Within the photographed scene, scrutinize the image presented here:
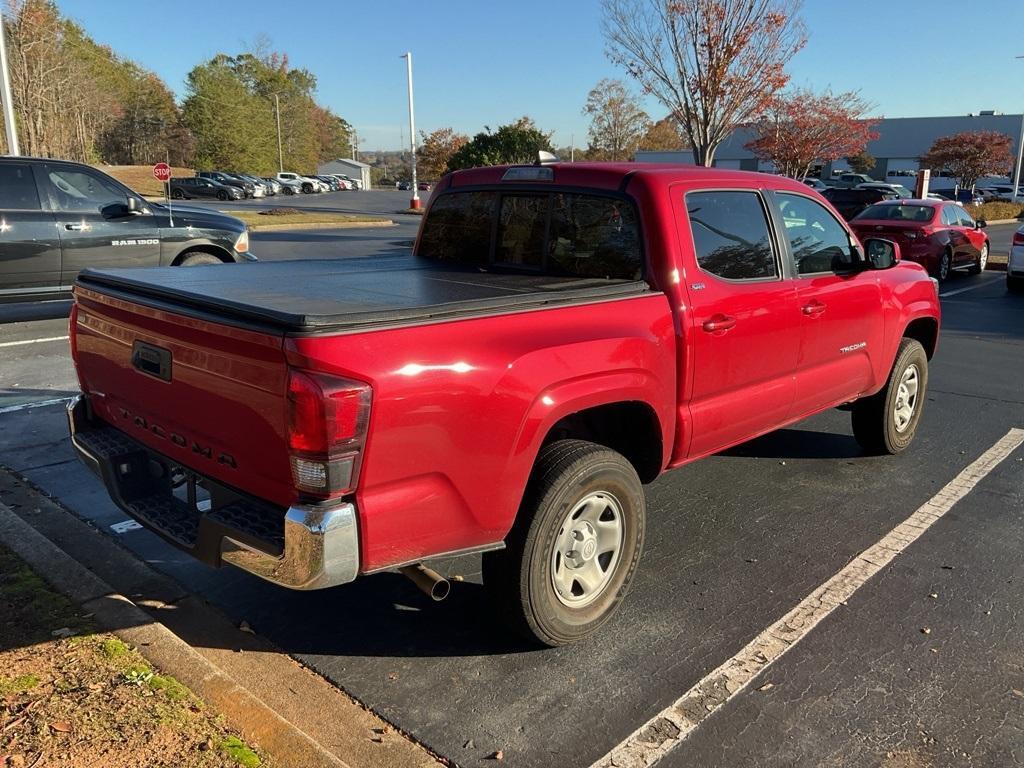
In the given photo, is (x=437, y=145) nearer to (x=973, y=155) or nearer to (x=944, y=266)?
(x=973, y=155)

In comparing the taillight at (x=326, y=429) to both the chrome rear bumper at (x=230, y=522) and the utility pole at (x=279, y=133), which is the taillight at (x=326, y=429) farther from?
the utility pole at (x=279, y=133)

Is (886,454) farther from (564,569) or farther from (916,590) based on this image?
(564,569)

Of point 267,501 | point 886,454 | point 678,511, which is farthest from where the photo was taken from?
point 886,454

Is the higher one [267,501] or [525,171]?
[525,171]

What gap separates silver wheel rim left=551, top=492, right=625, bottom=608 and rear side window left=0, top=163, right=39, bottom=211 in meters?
8.34

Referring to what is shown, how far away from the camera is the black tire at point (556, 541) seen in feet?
10.00

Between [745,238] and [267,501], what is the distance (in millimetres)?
2742

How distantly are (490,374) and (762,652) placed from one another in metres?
1.66

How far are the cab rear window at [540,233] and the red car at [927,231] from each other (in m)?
12.4

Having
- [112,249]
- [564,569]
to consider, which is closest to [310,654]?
[564,569]

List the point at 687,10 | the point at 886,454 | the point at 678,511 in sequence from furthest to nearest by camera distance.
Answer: the point at 687,10 → the point at 886,454 → the point at 678,511

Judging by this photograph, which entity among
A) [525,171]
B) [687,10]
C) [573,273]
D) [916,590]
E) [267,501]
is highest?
[687,10]

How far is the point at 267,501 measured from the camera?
2766 mm

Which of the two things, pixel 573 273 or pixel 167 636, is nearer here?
pixel 167 636
